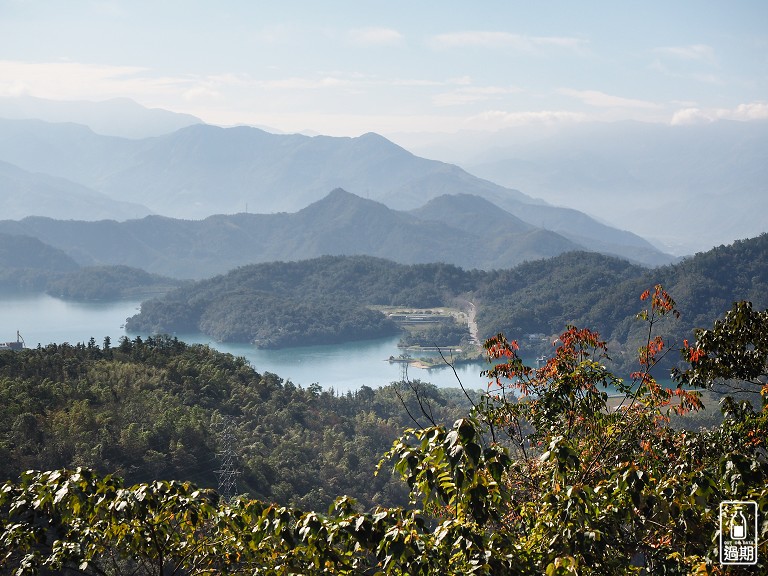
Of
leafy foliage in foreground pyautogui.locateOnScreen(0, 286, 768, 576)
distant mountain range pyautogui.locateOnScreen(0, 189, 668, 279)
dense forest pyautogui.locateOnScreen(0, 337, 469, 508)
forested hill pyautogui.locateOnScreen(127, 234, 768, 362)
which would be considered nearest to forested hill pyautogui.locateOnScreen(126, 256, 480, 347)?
forested hill pyautogui.locateOnScreen(127, 234, 768, 362)

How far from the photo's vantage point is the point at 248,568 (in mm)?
4488

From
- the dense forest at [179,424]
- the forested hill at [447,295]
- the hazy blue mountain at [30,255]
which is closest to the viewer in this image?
the dense forest at [179,424]

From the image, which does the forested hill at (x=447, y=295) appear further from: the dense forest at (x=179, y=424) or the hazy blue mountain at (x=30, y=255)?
the dense forest at (x=179, y=424)

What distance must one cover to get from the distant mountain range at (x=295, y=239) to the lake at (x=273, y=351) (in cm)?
3814

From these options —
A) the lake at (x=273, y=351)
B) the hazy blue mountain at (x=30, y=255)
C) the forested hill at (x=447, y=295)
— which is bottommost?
the lake at (x=273, y=351)

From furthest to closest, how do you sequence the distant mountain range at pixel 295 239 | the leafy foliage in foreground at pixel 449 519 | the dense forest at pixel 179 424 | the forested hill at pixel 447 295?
the distant mountain range at pixel 295 239 < the forested hill at pixel 447 295 < the dense forest at pixel 179 424 < the leafy foliage in foreground at pixel 449 519

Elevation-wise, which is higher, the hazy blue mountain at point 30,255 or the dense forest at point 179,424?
the hazy blue mountain at point 30,255

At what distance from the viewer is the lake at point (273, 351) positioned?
192 ft

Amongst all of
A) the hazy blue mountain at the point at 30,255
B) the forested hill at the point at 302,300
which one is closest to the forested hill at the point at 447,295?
the forested hill at the point at 302,300

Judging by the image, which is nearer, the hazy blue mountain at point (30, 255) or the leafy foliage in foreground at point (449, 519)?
the leafy foliage in foreground at point (449, 519)

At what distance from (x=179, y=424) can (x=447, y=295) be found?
68427 millimetres

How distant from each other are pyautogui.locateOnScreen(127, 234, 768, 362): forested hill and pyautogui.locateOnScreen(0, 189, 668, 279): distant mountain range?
39855mm

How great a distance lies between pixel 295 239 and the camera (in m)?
149

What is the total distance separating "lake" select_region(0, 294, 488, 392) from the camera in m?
58.5
